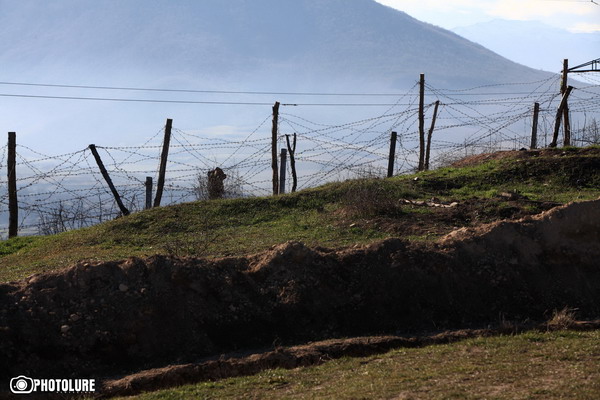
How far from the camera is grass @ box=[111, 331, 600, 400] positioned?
7.02m

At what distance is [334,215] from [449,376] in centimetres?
896

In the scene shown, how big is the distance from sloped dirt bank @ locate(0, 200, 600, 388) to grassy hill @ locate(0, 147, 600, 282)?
255 centimetres

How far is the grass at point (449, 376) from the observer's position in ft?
23.0

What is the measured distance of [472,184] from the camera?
1941 centimetres

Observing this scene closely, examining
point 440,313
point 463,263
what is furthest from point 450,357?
point 463,263

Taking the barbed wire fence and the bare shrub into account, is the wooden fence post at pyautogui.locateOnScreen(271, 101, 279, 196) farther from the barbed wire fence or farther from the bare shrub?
the bare shrub

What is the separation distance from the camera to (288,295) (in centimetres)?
1029

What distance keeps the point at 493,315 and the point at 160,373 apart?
4.44 meters

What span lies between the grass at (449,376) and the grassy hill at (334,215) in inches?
194

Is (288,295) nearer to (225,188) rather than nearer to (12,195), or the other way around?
(12,195)

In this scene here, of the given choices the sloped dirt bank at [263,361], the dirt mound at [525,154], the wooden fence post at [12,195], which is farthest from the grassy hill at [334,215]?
the sloped dirt bank at [263,361]

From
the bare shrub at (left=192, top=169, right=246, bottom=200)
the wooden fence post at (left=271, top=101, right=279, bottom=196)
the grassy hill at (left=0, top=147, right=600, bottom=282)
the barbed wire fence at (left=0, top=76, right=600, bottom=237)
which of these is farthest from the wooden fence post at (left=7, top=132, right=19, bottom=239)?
the wooden fence post at (left=271, top=101, right=279, bottom=196)

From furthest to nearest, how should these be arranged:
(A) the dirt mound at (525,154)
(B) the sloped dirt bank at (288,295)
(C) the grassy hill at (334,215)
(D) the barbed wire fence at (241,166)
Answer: (A) the dirt mound at (525,154)
(D) the barbed wire fence at (241,166)
(C) the grassy hill at (334,215)
(B) the sloped dirt bank at (288,295)

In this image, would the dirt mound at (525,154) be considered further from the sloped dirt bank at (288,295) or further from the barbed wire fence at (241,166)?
the sloped dirt bank at (288,295)
